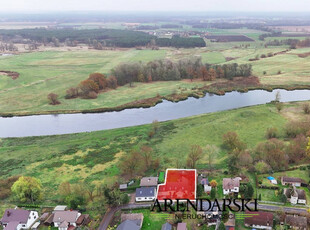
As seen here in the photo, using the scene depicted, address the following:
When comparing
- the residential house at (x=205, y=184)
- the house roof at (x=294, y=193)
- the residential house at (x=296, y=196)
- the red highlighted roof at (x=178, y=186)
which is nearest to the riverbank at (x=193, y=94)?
the red highlighted roof at (x=178, y=186)

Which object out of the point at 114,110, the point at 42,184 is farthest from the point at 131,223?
the point at 114,110

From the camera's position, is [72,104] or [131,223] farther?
[72,104]

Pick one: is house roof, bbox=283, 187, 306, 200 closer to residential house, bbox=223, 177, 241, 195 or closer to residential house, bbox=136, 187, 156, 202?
residential house, bbox=223, 177, 241, 195

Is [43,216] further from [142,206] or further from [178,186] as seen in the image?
[178,186]

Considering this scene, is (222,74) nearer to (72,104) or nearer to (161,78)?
(161,78)

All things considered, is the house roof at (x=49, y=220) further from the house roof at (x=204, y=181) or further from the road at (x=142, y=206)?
the house roof at (x=204, y=181)

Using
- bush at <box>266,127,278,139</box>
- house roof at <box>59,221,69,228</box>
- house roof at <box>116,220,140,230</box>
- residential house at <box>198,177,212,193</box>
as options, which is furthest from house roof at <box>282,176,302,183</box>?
house roof at <box>59,221,69,228</box>
